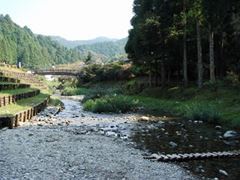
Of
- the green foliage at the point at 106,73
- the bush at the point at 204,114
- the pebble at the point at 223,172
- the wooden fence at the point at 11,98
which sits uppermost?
the green foliage at the point at 106,73

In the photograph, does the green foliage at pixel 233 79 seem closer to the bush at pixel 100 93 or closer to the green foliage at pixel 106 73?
the bush at pixel 100 93

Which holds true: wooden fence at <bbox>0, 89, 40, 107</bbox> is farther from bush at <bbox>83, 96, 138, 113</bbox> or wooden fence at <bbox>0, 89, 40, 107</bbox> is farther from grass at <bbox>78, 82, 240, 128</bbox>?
bush at <bbox>83, 96, 138, 113</bbox>

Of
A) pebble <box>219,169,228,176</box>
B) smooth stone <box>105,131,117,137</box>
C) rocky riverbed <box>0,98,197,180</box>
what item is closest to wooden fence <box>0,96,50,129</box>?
rocky riverbed <box>0,98,197,180</box>

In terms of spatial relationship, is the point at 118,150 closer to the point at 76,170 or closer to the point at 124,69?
the point at 76,170

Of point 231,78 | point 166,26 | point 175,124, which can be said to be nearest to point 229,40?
point 166,26

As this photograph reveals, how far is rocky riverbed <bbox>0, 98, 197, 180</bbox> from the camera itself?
12.2 meters

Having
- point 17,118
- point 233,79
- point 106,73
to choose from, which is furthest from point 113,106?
point 106,73

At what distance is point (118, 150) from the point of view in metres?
16.2

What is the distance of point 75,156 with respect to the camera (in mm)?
14773

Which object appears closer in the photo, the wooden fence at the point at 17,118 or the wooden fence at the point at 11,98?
the wooden fence at the point at 17,118

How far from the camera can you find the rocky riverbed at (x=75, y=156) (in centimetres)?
1225

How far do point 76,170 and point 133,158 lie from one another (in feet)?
8.90

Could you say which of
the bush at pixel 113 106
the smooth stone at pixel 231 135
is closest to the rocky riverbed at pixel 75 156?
the smooth stone at pixel 231 135

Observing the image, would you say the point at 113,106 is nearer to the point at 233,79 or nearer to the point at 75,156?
the point at 233,79
